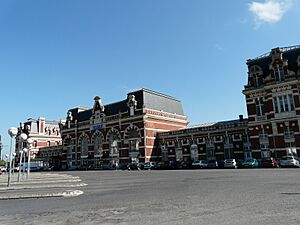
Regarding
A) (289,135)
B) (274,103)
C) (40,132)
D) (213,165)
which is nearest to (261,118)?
(274,103)

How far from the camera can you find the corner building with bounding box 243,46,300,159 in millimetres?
38375

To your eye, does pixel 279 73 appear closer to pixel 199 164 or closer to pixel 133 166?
pixel 199 164

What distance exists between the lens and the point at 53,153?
78.9 m

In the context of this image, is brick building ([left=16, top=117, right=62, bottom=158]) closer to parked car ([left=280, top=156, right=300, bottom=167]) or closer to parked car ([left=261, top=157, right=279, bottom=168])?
parked car ([left=261, top=157, right=279, bottom=168])

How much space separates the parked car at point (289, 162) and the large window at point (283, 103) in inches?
299

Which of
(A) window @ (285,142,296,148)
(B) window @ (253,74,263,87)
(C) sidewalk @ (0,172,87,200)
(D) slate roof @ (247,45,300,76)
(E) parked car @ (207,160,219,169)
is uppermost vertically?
(D) slate roof @ (247,45,300,76)

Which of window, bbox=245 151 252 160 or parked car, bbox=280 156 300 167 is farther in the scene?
window, bbox=245 151 252 160

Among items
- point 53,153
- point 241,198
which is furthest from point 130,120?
point 241,198

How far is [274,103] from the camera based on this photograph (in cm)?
4044

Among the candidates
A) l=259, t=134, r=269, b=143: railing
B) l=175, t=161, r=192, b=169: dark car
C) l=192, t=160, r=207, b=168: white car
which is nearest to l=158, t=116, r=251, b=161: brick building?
l=259, t=134, r=269, b=143: railing

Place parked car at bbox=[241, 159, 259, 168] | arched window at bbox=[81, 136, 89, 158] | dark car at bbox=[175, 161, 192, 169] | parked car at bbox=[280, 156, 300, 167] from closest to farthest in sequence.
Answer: parked car at bbox=[280, 156, 300, 167] → parked car at bbox=[241, 159, 259, 168] → dark car at bbox=[175, 161, 192, 169] → arched window at bbox=[81, 136, 89, 158]

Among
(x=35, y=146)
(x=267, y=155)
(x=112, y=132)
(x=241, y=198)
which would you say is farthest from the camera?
(x=35, y=146)

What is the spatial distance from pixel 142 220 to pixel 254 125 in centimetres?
3841

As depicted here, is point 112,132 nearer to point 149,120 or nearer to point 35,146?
point 149,120
